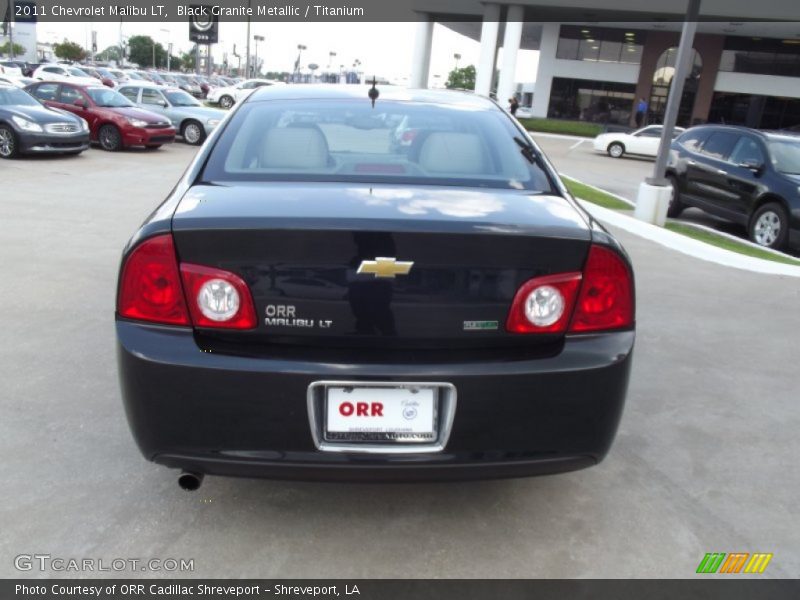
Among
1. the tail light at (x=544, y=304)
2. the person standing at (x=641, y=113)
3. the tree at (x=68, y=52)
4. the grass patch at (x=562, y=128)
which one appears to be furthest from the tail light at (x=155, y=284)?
the tree at (x=68, y=52)

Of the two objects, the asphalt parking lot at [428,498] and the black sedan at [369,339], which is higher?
the black sedan at [369,339]

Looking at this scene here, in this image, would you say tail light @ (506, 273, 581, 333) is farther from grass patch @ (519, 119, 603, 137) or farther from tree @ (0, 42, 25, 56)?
tree @ (0, 42, 25, 56)

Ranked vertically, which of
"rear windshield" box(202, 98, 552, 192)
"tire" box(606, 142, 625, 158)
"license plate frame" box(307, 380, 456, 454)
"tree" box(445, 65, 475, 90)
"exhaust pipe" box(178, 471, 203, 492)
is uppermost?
"tree" box(445, 65, 475, 90)

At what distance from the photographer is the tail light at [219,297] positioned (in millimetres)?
2318

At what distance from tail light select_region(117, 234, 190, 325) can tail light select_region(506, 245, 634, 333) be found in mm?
1109

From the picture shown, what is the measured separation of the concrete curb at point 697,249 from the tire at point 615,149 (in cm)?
1614

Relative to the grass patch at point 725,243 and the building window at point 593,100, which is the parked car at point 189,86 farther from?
the grass patch at point 725,243

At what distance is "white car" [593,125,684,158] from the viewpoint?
24.8 metres

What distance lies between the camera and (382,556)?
261 centimetres

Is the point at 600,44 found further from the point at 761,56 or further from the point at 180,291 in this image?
the point at 180,291

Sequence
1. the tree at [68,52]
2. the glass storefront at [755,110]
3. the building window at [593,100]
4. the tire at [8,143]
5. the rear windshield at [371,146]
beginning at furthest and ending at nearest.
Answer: the tree at [68,52] < the building window at [593,100] < the glass storefront at [755,110] < the tire at [8,143] < the rear windshield at [371,146]

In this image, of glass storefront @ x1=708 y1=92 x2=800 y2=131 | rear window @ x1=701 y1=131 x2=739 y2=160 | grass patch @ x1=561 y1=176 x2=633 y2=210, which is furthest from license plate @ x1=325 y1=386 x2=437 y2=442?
glass storefront @ x1=708 y1=92 x2=800 y2=131

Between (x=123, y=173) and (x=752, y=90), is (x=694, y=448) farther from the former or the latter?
(x=752, y=90)

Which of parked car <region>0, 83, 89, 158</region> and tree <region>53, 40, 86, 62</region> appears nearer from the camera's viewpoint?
parked car <region>0, 83, 89, 158</region>
